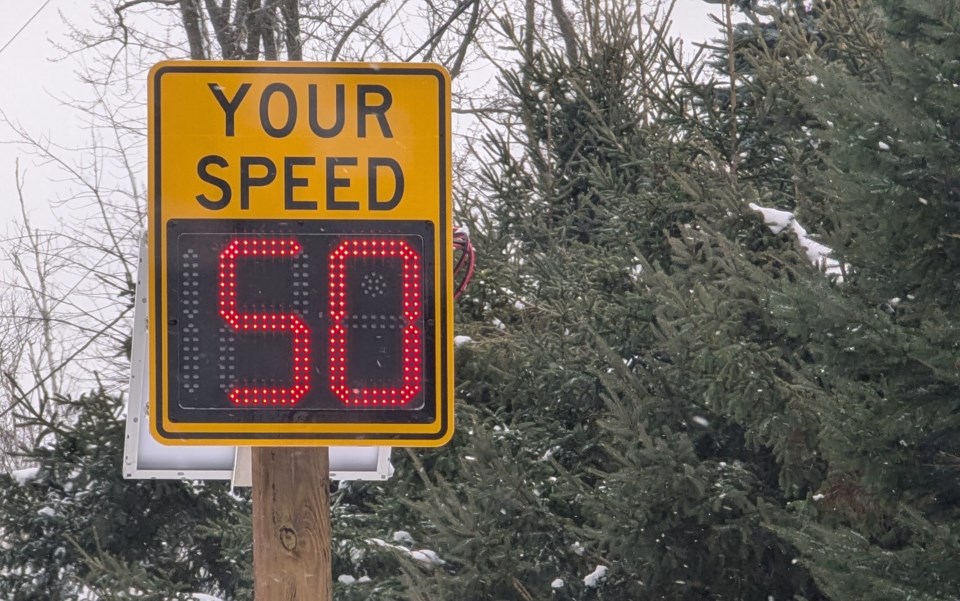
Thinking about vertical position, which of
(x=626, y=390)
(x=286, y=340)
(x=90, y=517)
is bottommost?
(x=90, y=517)

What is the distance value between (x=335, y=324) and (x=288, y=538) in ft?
2.38

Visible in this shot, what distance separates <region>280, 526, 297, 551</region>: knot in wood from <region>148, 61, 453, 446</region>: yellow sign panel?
1.39ft

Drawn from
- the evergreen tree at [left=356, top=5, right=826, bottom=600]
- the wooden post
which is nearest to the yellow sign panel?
the wooden post

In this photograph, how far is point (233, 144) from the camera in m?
3.03

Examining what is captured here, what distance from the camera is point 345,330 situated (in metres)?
2.91

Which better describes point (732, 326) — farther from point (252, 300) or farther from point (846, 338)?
point (252, 300)

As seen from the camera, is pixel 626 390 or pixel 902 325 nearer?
pixel 902 325

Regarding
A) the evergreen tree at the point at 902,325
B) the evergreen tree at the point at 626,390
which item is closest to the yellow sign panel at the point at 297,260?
the evergreen tree at the point at 902,325

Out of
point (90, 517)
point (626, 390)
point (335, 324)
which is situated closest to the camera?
point (335, 324)

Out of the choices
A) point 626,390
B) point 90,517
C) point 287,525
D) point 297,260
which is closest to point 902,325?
point 626,390

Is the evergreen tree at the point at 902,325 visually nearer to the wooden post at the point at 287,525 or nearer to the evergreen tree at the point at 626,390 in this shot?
the evergreen tree at the point at 626,390

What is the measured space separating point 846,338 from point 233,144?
10.00 ft

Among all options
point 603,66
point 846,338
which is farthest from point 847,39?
point 846,338

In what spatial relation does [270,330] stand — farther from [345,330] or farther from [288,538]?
[288,538]
